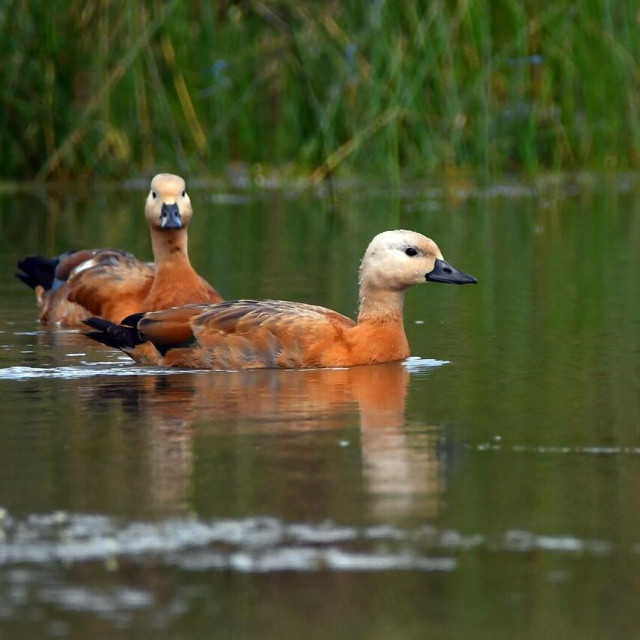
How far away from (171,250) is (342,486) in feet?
17.0

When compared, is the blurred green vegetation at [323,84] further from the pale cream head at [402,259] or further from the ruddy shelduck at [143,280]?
the pale cream head at [402,259]

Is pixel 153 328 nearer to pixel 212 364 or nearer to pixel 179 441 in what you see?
pixel 212 364

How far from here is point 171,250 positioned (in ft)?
36.0

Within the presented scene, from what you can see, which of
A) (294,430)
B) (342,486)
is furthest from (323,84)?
(342,486)

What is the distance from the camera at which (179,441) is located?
680cm

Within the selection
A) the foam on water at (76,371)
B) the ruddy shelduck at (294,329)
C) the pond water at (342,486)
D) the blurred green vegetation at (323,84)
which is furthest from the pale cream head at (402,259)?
the blurred green vegetation at (323,84)

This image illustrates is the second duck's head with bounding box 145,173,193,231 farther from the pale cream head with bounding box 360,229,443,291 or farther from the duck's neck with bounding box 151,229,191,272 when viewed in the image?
the pale cream head with bounding box 360,229,443,291

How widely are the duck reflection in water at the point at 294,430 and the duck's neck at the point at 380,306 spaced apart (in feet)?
0.89

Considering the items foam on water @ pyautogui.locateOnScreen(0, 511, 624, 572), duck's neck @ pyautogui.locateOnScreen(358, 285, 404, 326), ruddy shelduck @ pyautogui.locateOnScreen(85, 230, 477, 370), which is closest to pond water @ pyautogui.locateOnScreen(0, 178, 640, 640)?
foam on water @ pyautogui.locateOnScreen(0, 511, 624, 572)

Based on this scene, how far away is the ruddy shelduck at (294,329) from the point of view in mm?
8914

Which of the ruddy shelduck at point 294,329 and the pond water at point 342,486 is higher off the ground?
the ruddy shelduck at point 294,329

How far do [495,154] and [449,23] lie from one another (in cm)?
163

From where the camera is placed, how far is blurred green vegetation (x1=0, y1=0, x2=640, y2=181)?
18.8 meters

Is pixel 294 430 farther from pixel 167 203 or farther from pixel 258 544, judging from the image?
pixel 167 203
